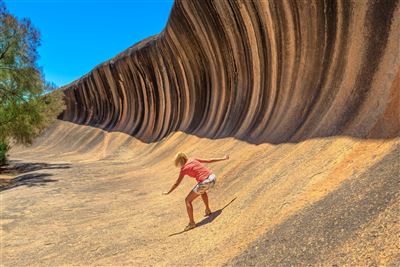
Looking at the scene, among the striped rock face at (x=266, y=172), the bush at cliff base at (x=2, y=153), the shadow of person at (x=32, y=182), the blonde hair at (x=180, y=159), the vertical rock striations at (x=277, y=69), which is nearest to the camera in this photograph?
the striped rock face at (x=266, y=172)

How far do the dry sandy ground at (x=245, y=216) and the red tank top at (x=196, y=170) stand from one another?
0.70 meters

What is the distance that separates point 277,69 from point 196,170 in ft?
17.4

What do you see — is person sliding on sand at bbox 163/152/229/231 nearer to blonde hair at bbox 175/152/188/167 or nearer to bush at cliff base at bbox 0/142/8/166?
blonde hair at bbox 175/152/188/167

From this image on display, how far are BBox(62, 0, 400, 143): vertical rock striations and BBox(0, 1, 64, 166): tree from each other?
260 inches

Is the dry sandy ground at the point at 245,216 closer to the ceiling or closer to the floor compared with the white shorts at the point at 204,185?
closer to the floor

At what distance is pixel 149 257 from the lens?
5273mm

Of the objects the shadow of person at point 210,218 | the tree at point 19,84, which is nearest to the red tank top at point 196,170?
the shadow of person at point 210,218

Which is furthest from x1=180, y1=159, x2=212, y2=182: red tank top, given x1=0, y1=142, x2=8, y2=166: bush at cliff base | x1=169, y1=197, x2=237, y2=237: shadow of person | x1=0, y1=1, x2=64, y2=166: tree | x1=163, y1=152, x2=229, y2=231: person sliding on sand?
x1=0, y1=142, x2=8, y2=166: bush at cliff base

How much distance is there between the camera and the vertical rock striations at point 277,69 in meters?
5.88

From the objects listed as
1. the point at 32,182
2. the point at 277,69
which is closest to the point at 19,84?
the point at 32,182

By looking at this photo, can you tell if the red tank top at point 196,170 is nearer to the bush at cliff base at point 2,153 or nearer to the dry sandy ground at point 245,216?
the dry sandy ground at point 245,216

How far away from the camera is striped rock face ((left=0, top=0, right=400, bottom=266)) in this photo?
395 centimetres

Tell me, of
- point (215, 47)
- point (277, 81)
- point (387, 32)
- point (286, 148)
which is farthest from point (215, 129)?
point (387, 32)

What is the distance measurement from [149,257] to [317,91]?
468 centimetres
